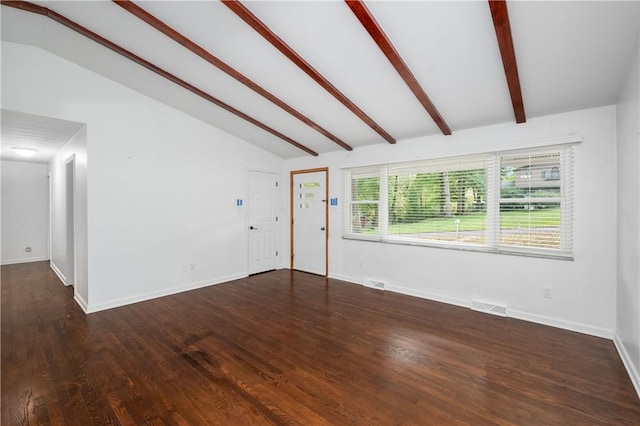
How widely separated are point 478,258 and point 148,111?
515cm

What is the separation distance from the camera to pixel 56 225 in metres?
5.70

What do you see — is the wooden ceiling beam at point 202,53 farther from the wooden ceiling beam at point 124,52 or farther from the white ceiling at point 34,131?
the white ceiling at point 34,131

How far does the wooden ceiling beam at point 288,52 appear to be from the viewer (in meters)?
2.24

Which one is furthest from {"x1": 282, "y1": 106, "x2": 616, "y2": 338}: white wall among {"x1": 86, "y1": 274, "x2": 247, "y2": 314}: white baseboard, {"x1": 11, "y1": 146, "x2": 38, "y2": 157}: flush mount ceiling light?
{"x1": 11, "y1": 146, "x2": 38, "y2": 157}: flush mount ceiling light

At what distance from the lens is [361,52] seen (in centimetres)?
260

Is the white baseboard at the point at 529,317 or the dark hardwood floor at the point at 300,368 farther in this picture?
the white baseboard at the point at 529,317

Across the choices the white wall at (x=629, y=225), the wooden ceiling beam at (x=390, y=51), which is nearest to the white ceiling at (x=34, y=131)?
the wooden ceiling beam at (x=390, y=51)

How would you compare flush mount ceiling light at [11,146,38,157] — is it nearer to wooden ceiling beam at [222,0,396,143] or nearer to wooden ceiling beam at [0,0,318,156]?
wooden ceiling beam at [0,0,318,156]

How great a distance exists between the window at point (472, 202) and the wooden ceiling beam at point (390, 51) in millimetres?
1003

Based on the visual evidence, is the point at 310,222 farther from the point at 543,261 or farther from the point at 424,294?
the point at 543,261

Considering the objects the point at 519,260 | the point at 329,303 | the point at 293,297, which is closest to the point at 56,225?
the point at 293,297

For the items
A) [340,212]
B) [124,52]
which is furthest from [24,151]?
[340,212]

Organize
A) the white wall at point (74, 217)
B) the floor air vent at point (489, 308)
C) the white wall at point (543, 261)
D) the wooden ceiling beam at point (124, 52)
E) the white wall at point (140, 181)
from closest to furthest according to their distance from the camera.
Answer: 1. the wooden ceiling beam at point (124, 52)
2. the white wall at point (543, 261)
3. the white wall at point (140, 181)
4. the floor air vent at point (489, 308)
5. the white wall at point (74, 217)

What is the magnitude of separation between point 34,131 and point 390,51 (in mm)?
4831
